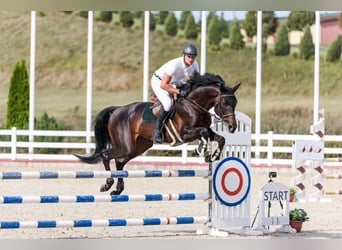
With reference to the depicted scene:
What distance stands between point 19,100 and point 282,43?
1065 cm

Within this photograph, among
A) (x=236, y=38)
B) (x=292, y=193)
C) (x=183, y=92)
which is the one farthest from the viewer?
(x=236, y=38)

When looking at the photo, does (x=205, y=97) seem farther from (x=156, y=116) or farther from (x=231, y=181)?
(x=231, y=181)

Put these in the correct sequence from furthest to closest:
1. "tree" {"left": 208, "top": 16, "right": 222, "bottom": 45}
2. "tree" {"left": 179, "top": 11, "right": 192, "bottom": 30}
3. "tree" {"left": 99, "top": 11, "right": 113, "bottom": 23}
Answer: "tree" {"left": 99, "top": 11, "right": 113, "bottom": 23} → "tree" {"left": 179, "top": 11, "right": 192, "bottom": 30} → "tree" {"left": 208, "top": 16, "right": 222, "bottom": 45}

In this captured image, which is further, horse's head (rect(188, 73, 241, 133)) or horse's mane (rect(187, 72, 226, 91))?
horse's mane (rect(187, 72, 226, 91))

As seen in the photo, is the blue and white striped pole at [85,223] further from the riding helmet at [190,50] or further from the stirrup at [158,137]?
the riding helmet at [190,50]

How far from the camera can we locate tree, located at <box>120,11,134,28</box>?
27989mm

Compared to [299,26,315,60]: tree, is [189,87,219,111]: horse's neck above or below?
below

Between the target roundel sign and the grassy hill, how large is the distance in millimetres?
15931

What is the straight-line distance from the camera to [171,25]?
Result: 1103 inches

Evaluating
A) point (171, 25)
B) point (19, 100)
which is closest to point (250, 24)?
point (171, 25)

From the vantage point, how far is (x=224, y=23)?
2792 centimetres

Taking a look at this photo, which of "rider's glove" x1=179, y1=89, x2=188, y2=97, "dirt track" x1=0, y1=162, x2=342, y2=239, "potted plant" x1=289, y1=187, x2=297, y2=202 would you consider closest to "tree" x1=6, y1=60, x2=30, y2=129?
"dirt track" x1=0, y1=162, x2=342, y2=239

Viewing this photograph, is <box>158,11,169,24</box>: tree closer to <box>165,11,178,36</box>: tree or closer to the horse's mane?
<box>165,11,178,36</box>: tree
